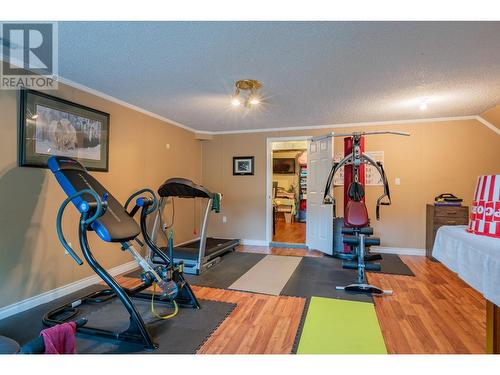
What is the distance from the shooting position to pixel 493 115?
13.5ft

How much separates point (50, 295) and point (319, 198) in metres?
4.00

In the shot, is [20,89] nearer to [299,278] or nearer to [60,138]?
[60,138]

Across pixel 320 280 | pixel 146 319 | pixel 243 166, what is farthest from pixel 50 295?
pixel 243 166

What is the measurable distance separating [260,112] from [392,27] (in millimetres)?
2518

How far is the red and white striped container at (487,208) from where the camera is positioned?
1.28 metres

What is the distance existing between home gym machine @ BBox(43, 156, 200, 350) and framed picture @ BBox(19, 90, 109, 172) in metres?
0.47

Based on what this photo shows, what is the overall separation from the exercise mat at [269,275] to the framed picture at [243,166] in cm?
188

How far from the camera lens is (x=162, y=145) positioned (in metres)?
4.64


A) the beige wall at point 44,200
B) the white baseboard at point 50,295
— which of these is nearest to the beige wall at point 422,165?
the beige wall at point 44,200

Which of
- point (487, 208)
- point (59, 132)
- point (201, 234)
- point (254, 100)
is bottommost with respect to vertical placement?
point (201, 234)

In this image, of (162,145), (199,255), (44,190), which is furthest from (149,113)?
(199,255)

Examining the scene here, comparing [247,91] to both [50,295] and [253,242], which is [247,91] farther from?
[253,242]

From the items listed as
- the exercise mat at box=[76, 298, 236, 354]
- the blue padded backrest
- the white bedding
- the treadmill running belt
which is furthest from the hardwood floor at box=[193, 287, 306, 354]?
the white bedding

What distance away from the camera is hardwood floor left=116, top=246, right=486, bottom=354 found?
79.6 inches
